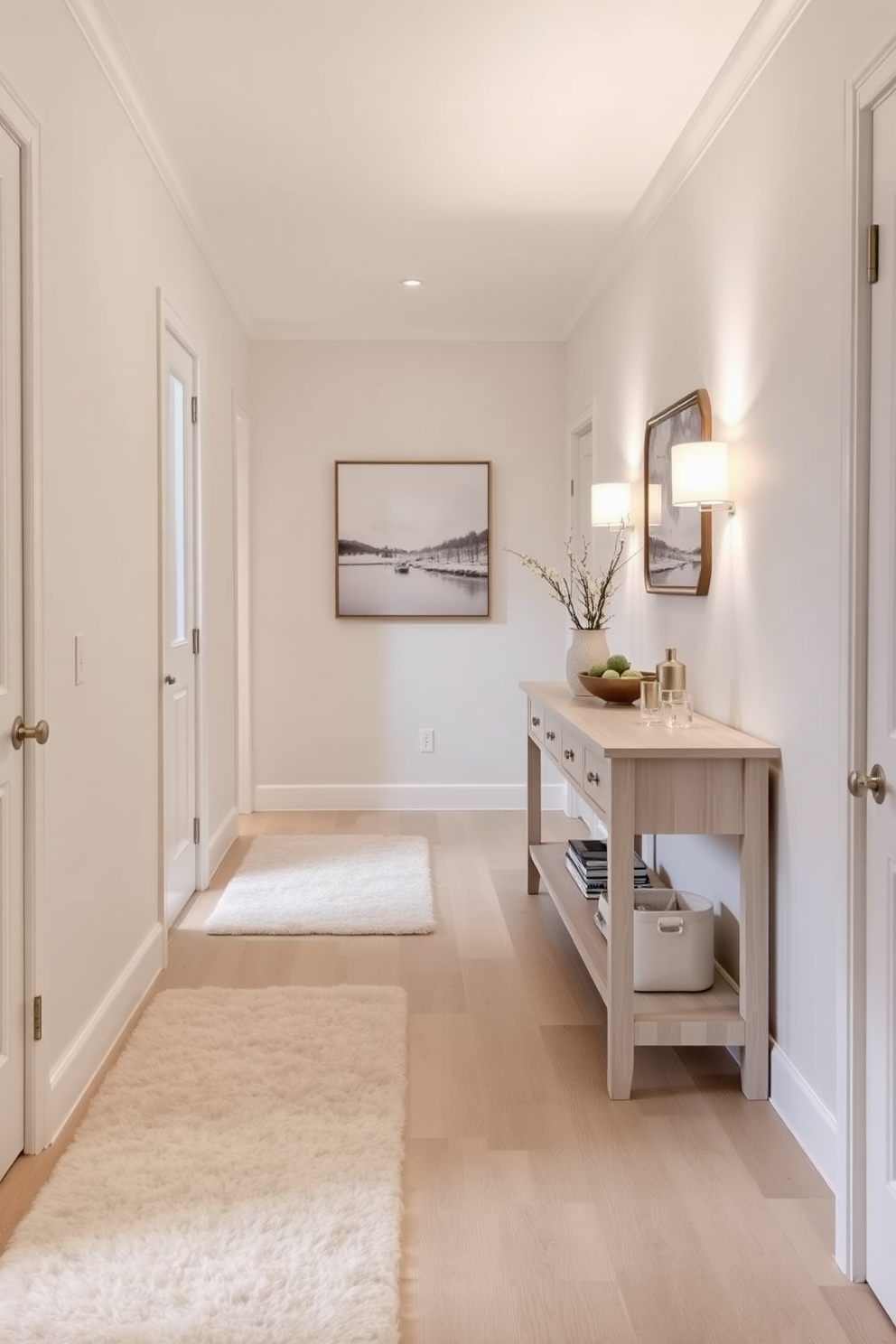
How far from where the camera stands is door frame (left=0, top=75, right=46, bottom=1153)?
2.18 metres

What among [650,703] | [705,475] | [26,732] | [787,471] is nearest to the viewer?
[26,732]

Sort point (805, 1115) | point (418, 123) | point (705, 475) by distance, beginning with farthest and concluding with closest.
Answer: point (418, 123)
point (705, 475)
point (805, 1115)

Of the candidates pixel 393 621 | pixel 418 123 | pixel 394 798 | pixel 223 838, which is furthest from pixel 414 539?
pixel 418 123

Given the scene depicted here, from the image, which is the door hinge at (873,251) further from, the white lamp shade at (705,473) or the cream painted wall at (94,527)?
the cream painted wall at (94,527)

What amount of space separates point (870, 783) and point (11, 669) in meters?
1.62

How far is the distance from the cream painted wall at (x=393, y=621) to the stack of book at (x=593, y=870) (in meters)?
2.39

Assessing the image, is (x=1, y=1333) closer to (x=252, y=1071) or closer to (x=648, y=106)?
(x=252, y=1071)

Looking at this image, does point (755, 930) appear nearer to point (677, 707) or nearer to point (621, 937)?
point (621, 937)

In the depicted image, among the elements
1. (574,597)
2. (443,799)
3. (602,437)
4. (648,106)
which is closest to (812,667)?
(648,106)

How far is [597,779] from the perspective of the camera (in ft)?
9.11

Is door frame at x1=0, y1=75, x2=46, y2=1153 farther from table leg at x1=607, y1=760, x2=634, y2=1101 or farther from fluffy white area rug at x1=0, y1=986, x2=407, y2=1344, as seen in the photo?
table leg at x1=607, y1=760, x2=634, y2=1101

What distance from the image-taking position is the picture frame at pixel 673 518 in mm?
3166

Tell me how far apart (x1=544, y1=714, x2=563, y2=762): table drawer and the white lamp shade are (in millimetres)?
849

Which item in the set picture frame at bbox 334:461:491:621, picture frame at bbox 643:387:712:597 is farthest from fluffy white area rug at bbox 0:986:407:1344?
picture frame at bbox 334:461:491:621
